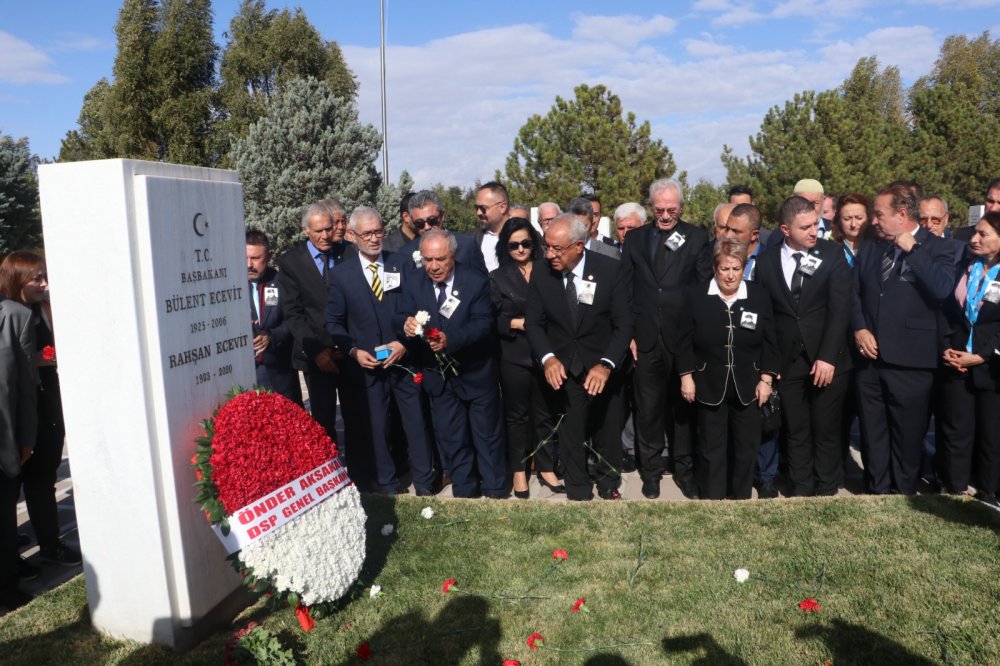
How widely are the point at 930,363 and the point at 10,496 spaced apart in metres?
6.28

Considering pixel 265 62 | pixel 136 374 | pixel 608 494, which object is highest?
pixel 265 62

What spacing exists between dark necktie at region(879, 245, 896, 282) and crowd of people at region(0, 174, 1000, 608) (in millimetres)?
15

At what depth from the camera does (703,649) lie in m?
3.48

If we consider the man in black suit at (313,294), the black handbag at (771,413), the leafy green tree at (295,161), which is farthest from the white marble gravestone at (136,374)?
the leafy green tree at (295,161)

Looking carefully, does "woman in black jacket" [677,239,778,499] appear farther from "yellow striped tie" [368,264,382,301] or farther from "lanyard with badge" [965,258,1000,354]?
"yellow striped tie" [368,264,382,301]

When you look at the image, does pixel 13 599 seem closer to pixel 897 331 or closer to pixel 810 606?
pixel 810 606

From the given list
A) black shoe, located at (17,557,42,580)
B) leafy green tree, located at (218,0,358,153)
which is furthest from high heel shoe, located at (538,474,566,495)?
leafy green tree, located at (218,0,358,153)

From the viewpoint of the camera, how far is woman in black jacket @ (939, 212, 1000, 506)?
530cm

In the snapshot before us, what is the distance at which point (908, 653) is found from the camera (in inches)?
132

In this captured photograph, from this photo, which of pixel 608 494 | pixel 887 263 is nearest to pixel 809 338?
pixel 887 263

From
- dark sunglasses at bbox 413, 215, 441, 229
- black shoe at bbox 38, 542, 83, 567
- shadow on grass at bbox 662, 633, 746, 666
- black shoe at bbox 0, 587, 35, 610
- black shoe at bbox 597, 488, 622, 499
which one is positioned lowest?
black shoe at bbox 38, 542, 83, 567

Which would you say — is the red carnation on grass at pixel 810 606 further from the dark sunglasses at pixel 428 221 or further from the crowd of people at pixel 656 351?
the dark sunglasses at pixel 428 221

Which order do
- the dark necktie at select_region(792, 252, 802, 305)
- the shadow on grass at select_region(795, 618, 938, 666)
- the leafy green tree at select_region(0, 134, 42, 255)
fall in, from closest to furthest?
the shadow on grass at select_region(795, 618, 938, 666)
the dark necktie at select_region(792, 252, 802, 305)
the leafy green tree at select_region(0, 134, 42, 255)

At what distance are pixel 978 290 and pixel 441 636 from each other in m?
4.43
